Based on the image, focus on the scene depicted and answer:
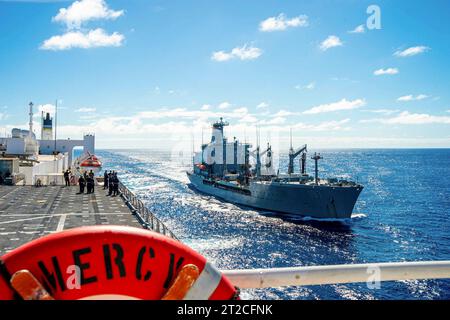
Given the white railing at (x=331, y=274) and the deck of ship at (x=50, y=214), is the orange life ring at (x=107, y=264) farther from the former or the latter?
the deck of ship at (x=50, y=214)

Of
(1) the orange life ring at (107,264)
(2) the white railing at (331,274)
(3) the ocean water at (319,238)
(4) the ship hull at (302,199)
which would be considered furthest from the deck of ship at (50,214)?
(4) the ship hull at (302,199)

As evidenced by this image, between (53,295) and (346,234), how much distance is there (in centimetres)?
3971

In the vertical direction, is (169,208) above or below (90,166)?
below

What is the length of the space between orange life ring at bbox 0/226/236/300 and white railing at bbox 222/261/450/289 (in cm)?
69

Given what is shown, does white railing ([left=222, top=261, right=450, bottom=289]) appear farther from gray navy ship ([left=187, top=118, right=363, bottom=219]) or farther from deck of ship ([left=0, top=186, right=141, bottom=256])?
gray navy ship ([left=187, top=118, right=363, bottom=219])

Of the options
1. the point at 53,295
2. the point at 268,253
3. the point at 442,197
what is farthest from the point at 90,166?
the point at 442,197

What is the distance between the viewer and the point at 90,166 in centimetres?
4450

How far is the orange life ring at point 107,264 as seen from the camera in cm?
245

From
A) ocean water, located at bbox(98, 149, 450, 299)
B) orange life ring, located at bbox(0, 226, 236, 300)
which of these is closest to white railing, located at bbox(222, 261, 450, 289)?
Answer: orange life ring, located at bbox(0, 226, 236, 300)

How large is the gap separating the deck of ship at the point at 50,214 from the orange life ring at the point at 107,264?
1245 cm

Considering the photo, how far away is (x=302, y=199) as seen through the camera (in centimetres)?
4772

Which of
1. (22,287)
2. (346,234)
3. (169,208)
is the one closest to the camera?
(22,287)
